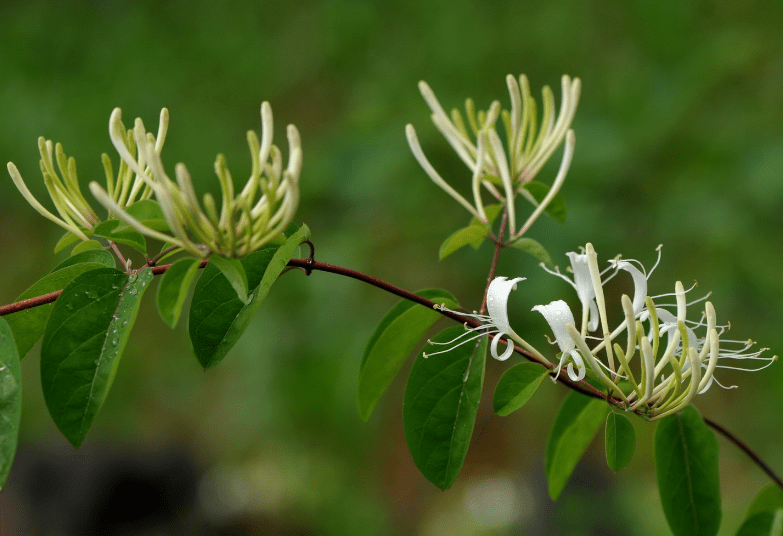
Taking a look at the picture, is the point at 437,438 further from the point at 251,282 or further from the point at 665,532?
the point at 665,532

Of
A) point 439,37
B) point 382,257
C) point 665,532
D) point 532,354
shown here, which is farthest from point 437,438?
point 439,37

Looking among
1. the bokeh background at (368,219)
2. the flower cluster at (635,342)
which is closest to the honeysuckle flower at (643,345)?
the flower cluster at (635,342)

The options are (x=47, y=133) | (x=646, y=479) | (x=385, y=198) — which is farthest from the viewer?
(x=47, y=133)

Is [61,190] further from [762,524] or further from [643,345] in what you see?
[762,524]

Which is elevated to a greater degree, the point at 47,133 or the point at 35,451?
the point at 47,133

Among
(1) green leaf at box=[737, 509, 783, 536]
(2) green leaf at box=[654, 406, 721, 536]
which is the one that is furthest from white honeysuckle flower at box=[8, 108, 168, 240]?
(1) green leaf at box=[737, 509, 783, 536]

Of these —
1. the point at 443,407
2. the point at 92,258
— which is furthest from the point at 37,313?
the point at 443,407

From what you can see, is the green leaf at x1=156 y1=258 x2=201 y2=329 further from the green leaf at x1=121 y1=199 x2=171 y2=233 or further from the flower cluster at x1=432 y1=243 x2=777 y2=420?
the flower cluster at x1=432 y1=243 x2=777 y2=420

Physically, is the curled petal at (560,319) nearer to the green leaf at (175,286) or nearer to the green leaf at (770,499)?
the green leaf at (175,286)
